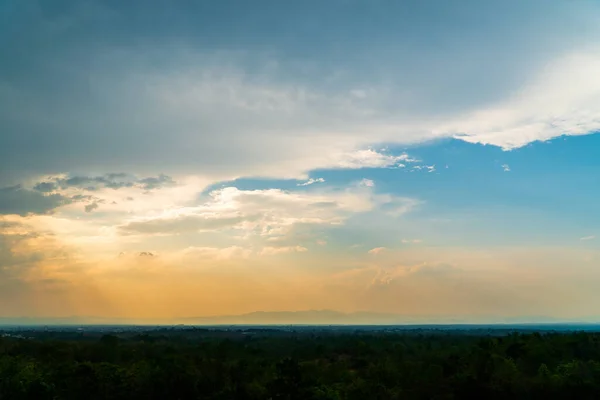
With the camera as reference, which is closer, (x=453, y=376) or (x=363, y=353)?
(x=453, y=376)

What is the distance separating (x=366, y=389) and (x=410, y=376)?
30.7ft

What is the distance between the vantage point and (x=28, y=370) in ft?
198

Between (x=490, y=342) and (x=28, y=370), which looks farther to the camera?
(x=490, y=342)

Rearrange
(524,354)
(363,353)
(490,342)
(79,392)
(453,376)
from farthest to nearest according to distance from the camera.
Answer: (363,353) < (490,342) < (524,354) < (453,376) < (79,392)

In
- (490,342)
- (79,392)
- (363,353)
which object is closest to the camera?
(79,392)

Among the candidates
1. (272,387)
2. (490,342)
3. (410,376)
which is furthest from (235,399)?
(490,342)

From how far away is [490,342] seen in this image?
98.7 metres

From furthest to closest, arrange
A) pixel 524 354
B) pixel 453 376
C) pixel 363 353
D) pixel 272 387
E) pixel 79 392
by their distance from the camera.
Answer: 1. pixel 363 353
2. pixel 524 354
3. pixel 453 376
4. pixel 79 392
5. pixel 272 387

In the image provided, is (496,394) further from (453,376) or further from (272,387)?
(272,387)

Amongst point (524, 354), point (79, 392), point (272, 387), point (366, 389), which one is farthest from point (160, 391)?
point (524, 354)

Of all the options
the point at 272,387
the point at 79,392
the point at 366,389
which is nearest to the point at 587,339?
the point at 366,389

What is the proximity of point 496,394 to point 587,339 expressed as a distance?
52.6 m

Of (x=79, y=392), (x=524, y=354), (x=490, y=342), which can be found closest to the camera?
(x=79, y=392)

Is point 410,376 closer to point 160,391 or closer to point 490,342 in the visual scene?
point 160,391
